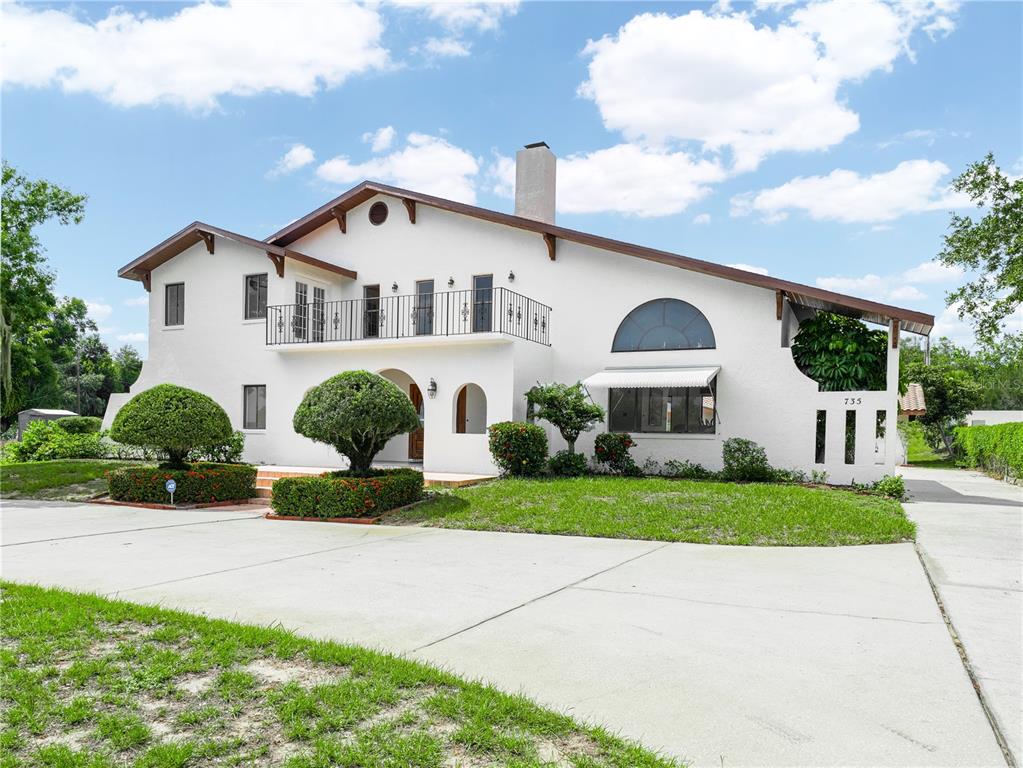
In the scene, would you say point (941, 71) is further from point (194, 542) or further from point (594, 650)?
point (194, 542)

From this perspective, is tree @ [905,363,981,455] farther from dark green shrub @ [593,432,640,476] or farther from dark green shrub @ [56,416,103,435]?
dark green shrub @ [56,416,103,435]

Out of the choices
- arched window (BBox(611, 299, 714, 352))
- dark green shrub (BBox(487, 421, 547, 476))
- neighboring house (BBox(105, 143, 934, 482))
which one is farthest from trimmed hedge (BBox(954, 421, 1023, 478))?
dark green shrub (BBox(487, 421, 547, 476))

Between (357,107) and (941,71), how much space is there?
12.1 m

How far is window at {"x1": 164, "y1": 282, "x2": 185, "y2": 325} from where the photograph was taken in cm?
2317

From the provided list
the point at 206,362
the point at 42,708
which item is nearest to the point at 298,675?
the point at 42,708

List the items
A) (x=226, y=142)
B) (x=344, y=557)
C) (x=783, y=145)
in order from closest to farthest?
1. (x=344, y=557)
2. (x=783, y=145)
3. (x=226, y=142)

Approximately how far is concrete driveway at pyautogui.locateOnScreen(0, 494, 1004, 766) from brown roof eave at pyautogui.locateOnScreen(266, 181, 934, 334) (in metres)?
8.02

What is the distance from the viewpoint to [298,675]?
4488 millimetres

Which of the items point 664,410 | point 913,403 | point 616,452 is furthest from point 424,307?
point 913,403

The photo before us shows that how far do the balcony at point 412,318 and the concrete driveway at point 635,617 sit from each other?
953 centimetres

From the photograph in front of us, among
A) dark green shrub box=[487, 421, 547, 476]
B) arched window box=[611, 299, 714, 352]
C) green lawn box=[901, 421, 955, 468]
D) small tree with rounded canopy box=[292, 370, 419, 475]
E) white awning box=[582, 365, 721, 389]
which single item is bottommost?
green lawn box=[901, 421, 955, 468]

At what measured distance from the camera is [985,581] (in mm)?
7680

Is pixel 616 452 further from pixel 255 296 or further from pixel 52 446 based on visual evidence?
pixel 52 446

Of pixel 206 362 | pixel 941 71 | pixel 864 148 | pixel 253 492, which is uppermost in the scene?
pixel 941 71
